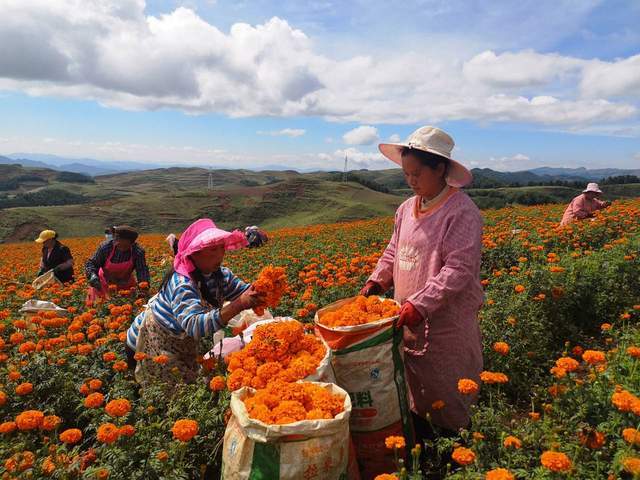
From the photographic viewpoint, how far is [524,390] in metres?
3.75

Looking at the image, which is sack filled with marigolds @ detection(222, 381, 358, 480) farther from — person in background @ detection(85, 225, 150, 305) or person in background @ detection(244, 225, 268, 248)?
person in background @ detection(244, 225, 268, 248)

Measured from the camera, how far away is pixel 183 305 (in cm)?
288

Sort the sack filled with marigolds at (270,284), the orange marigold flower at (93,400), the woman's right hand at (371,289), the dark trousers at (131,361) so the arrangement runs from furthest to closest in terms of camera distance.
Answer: the dark trousers at (131,361) → the woman's right hand at (371,289) → the sack filled with marigolds at (270,284) → the orange marigold flower at (93,400)

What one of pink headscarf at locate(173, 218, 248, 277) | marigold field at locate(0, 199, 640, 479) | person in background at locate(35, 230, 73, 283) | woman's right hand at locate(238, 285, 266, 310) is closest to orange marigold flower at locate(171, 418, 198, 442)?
marigold field at locate(0, 199, 640, 479)

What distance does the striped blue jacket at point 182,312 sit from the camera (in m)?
2.69

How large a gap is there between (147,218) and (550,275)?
139 ft

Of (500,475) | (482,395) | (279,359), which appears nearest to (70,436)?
(279,359)

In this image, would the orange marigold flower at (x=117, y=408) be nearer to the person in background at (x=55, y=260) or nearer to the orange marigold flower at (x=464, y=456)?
the orange marigold flower at (x=464, y=456)

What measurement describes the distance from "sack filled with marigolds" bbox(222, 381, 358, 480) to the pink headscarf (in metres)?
1.25

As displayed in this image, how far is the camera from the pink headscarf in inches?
115

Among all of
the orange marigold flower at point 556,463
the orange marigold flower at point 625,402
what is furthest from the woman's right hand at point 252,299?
the orange marigold flower at point 625,402

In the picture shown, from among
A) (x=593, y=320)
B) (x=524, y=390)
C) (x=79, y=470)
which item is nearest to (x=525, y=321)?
(x=524, y=390)

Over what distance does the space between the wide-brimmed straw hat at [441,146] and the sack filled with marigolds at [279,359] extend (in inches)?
53.4

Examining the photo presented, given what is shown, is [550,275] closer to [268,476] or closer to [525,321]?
[525,321]
